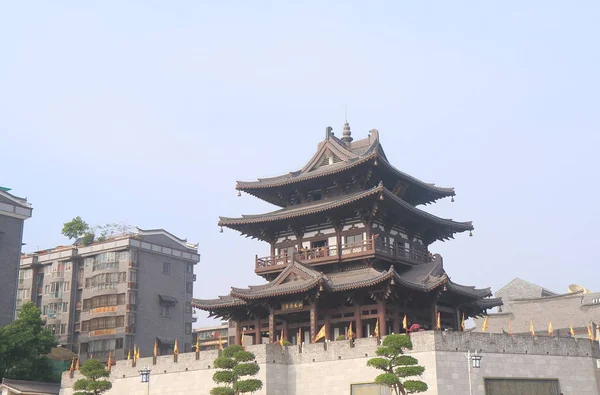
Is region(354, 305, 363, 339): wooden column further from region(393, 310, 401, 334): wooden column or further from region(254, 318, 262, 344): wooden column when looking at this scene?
region(254, 318, 262, 344): wooden column

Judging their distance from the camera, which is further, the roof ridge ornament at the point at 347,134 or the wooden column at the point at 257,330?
the roof ridge ornament at the point at 347,134

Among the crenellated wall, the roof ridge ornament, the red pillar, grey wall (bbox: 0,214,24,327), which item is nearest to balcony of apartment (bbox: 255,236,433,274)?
the red pillar

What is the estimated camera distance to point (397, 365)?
37.6 meters

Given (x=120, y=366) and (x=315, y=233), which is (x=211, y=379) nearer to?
(x=120, y=366)

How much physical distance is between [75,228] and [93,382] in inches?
1909

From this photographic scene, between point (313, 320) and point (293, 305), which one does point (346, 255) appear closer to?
point (293, 305)

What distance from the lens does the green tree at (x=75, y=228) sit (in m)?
91.1

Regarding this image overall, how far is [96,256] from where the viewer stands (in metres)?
86.5

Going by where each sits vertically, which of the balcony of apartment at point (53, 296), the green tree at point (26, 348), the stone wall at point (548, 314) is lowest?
the green tree at point (26, 348)

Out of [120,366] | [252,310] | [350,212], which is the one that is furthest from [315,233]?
[120,366]

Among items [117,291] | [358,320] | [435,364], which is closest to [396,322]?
[358,320]

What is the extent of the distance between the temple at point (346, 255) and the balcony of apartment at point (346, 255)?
0.07 meters

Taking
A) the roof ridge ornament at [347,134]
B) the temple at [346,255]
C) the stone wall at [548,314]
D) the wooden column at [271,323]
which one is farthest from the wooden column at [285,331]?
the stone wall at [548,314]

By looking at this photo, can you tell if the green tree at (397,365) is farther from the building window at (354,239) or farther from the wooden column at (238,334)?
the wooden column at (238,334)
